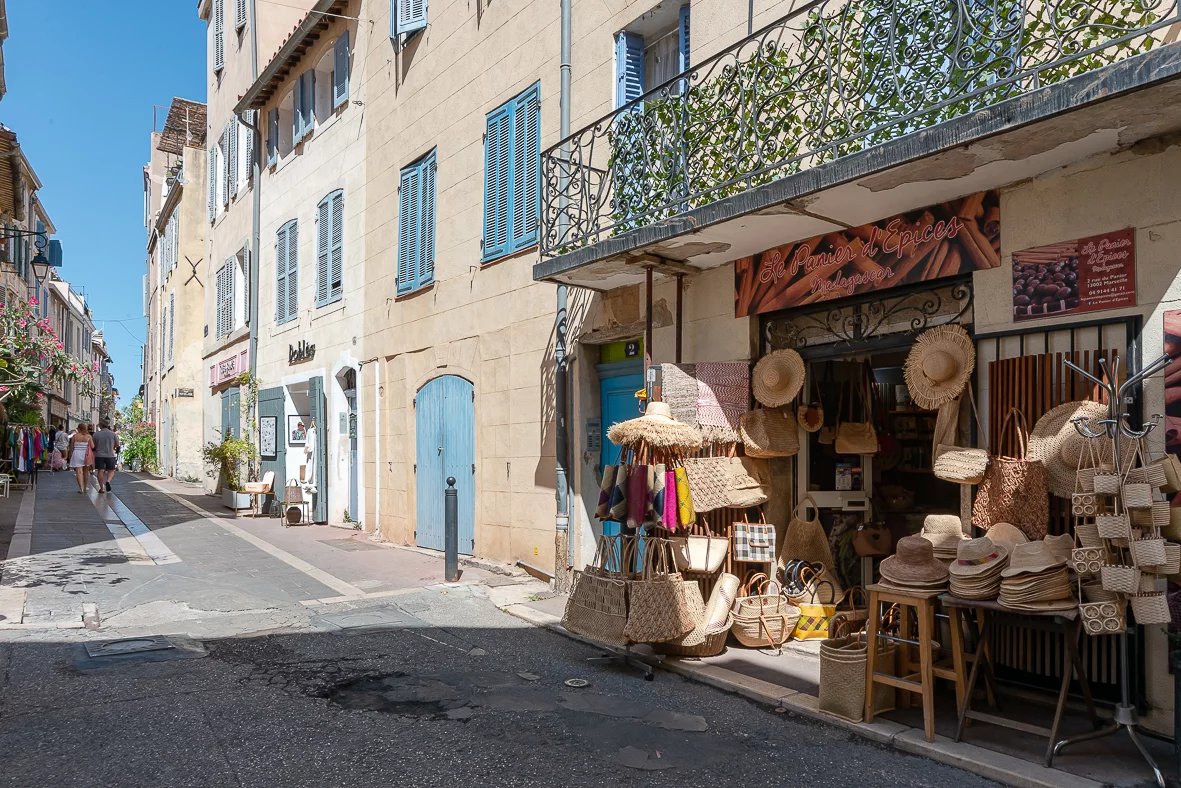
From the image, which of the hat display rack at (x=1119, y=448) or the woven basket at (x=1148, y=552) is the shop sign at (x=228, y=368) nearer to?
the hat display rack at (x=1119, y=448)

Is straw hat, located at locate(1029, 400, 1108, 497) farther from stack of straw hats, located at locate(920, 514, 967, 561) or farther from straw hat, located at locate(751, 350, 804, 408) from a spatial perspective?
straw hat, located at locate(751, 350, 804, 408)

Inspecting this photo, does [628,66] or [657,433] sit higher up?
[628,66]

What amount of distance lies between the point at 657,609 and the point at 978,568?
7.77ft

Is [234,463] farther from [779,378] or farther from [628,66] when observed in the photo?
[779,378]

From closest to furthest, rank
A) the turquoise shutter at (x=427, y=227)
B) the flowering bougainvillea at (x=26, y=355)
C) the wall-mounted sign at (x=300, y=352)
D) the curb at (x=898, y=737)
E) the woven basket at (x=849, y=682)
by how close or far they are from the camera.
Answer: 1. the curb at (x=898, y=737)
2. the woven basket at (x=849, y=682)
3. the flowering bougainvillea at (x=26, y=355)
4. the turquoise shutter at (x=427, y=227)
5. the wall-mounted sign at (x=300, y=352)

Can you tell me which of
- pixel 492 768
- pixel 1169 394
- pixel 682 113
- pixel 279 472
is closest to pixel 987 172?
pixel 1169 394

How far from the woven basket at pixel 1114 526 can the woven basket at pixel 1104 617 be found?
0.32 meters

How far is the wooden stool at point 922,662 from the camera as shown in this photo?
494 centimetres

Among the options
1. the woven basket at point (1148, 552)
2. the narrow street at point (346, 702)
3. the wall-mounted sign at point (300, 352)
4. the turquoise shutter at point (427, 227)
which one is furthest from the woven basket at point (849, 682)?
the wall-mounted sign at point (300, 352)

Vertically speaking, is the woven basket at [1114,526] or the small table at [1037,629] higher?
the woven basket at [1114,526]

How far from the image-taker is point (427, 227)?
487 inches

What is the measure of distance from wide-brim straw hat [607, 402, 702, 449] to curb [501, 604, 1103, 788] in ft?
5.13

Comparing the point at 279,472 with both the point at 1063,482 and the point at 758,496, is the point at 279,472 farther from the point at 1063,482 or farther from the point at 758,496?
the point at 1063,482

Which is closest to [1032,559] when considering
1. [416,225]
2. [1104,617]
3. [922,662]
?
[1104,617]
